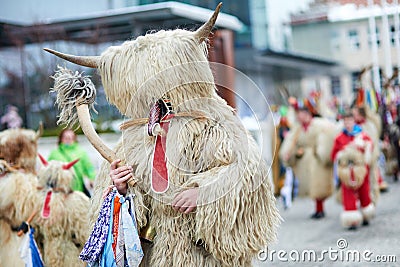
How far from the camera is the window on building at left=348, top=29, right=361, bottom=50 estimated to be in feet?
99.3

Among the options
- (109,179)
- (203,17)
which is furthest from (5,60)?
(109,179)

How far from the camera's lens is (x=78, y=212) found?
5.14m

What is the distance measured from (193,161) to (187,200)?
0.82 ft

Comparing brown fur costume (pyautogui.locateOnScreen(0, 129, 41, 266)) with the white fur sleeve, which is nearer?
the white fur sleeve

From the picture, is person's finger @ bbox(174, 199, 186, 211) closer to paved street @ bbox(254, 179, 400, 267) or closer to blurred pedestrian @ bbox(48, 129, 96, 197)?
paved street @ bbox(254, 179, 400, 267)

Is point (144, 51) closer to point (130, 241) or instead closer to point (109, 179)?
point (109, 179)

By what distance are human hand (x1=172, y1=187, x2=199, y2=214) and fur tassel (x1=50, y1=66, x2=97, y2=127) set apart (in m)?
0.87

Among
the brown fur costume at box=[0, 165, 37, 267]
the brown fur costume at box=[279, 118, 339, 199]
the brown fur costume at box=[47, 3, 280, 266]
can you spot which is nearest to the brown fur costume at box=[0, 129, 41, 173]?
the brown fur costume at box=[0, 165, 37, 267]

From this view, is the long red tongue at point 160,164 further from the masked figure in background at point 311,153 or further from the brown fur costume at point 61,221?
the masked figure in background at point 311,153

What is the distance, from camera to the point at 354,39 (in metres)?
31.0

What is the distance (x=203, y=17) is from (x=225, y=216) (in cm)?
1083

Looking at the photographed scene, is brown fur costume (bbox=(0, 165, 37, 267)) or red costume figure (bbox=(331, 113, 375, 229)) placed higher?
brown fur costume (bbox=(0, 165, 37, 267))

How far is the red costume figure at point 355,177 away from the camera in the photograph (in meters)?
8.52

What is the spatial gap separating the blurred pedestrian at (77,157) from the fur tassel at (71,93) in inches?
108
